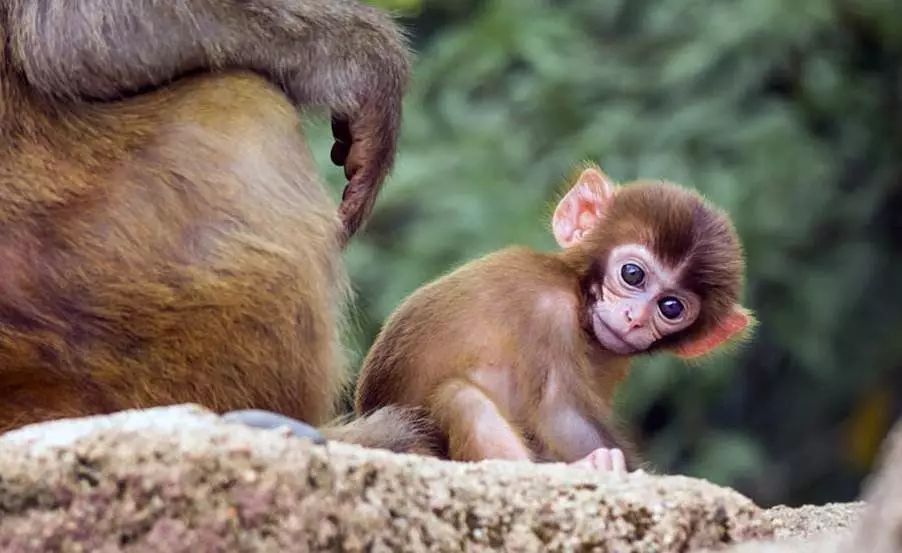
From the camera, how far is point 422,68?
22.4 ft

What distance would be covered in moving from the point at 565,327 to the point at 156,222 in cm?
76

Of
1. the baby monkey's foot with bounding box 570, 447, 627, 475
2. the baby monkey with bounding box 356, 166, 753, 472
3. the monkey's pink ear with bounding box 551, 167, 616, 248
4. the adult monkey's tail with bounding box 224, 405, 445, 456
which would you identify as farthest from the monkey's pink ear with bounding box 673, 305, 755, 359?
the adult monkey's tail with bounding box 224, 405, 445, 456

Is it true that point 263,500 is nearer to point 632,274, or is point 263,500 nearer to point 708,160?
point 632,274

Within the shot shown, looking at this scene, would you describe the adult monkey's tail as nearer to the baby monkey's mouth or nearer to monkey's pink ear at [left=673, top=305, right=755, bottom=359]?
the baby monkey's mouth

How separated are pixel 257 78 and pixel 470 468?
3.41 feet

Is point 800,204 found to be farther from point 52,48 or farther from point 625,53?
point 52,48

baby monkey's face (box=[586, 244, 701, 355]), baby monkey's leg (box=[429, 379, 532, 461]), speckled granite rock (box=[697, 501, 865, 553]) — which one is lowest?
baby monkey's leg (box=[429, 379, 532, 461])

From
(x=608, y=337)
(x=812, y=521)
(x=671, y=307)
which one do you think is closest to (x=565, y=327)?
(x=608, y=337)

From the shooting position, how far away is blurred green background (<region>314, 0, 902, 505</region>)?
6293mm

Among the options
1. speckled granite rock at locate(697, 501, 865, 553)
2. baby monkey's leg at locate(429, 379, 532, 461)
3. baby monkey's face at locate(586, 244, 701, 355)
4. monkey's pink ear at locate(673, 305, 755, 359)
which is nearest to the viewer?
speckled granite rock at locate(697, 501, 865, 553)

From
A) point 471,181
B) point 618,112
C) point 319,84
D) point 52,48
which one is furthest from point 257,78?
point 618,112

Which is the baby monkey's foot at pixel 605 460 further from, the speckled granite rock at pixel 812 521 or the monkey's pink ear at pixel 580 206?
the monkey's pink ear at pixel 580 206

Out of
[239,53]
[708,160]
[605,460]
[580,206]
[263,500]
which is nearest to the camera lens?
[263,500]

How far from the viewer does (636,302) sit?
10.9 feet
